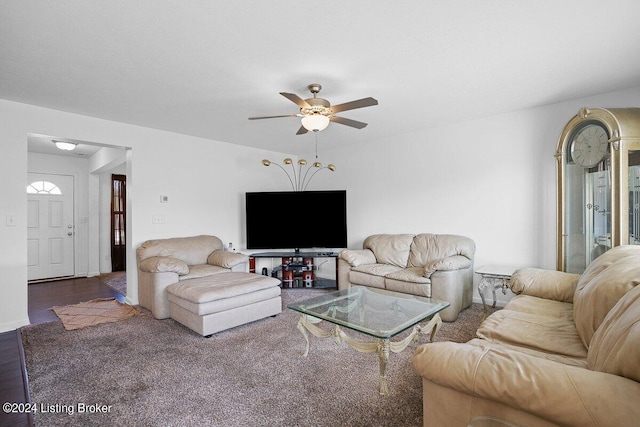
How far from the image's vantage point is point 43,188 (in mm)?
5773

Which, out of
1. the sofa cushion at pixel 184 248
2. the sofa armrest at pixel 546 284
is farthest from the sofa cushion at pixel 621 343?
the sofa cushion at pixel 184 248

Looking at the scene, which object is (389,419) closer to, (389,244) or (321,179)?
(389,244)

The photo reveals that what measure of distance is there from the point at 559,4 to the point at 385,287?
2.94 metres

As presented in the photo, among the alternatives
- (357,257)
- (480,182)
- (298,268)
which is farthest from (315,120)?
(298,268)

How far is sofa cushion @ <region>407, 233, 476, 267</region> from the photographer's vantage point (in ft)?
12.6

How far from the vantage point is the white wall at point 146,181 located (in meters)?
3.25

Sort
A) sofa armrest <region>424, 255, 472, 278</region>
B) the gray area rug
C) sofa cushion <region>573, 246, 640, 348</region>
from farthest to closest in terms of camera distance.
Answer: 1. sofa armrest <region>424, 255, 472, 278</region>
2. the gray area rug
3. sofa cushion <region>573, 246, 640, 348</region>

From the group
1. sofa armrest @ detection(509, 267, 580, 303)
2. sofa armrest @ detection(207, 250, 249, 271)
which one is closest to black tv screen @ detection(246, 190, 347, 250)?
sofa armrest @ detection(207, 250, 249, 271)

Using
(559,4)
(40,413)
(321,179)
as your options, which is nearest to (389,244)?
(321,179)

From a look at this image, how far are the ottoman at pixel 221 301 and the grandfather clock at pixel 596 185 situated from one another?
10.1 ft

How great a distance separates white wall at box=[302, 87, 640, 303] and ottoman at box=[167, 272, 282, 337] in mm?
2319

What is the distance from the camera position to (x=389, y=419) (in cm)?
174

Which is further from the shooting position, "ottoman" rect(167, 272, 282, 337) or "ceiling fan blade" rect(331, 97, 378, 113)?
"ottoman" rect(167, 272, 282, 337)

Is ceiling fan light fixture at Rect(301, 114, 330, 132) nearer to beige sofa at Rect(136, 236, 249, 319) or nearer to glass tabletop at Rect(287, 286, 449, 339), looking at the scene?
glass tabletop at Rect(287, 286, 449, 339)
